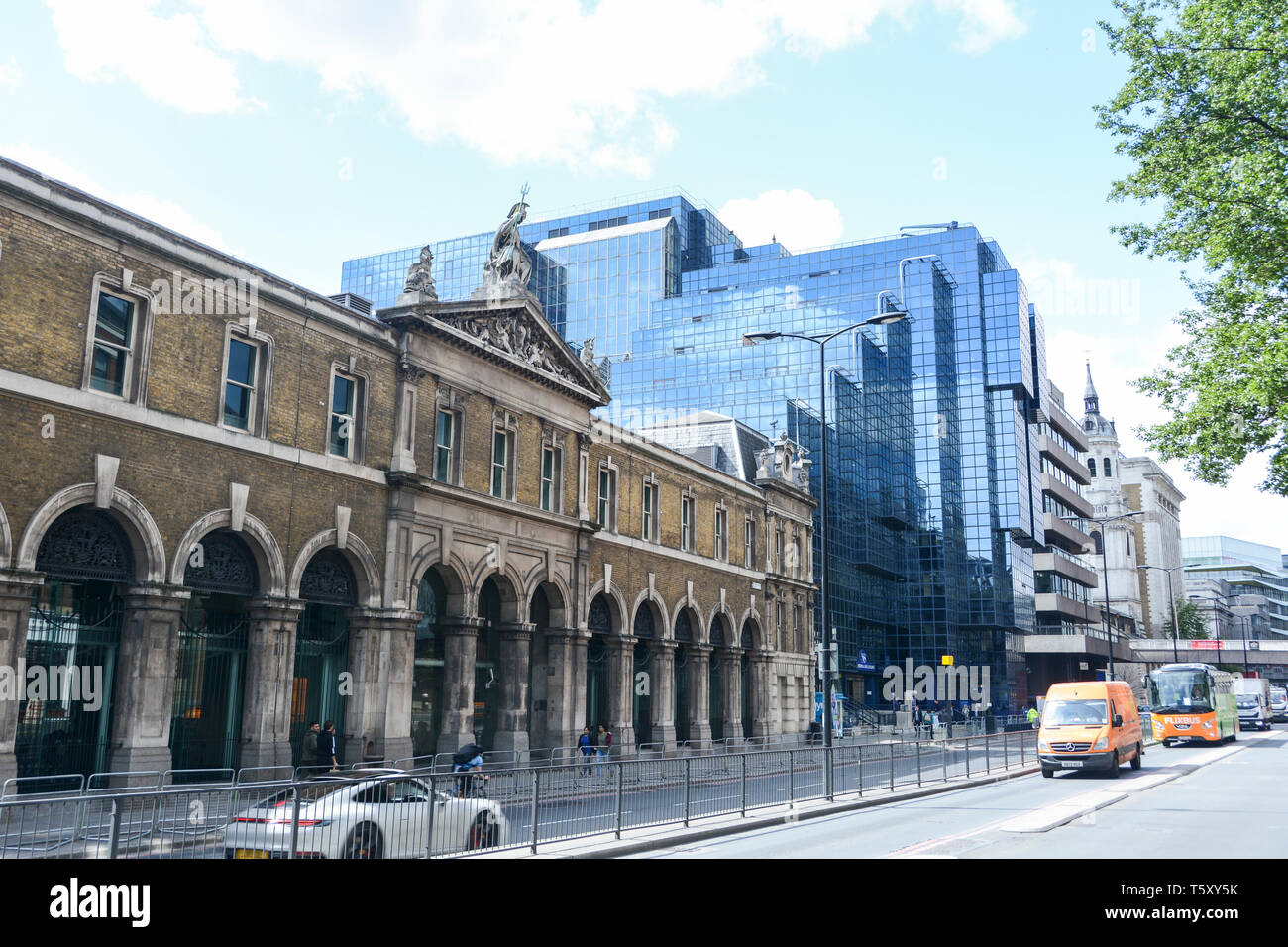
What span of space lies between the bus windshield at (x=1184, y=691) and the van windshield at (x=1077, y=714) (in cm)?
1773

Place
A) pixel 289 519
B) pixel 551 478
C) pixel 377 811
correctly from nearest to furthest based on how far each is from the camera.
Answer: pixel 377 811
pixel 289 519
pixel 551 478

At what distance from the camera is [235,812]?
1259cm

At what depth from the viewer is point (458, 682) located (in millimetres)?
27328

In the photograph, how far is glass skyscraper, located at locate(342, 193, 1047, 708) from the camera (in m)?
78.6

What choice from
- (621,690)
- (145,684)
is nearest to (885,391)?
(621,690)

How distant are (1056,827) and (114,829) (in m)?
13.8

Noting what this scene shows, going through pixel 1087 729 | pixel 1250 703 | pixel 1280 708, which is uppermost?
pixel 1087 729

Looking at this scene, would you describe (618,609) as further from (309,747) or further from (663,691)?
(309,747)

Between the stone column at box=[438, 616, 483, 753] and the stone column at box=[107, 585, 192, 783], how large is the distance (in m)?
8.31

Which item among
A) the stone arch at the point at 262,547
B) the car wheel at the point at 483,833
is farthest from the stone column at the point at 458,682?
the car wheel at the point at 483,833

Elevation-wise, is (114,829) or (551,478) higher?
(551,478)
